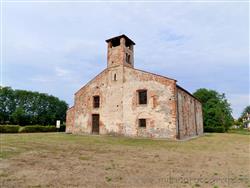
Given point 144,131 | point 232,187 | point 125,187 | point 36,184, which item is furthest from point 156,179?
point 144,131

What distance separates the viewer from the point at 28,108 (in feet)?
168

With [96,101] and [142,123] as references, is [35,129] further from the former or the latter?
[142,123]

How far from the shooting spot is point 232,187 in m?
5.36

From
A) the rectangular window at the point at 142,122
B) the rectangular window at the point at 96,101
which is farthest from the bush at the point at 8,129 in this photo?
the rectangular window at the point at 142,122

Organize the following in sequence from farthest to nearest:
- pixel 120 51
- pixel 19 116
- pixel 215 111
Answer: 1. pixel 19 116
2. pixel 215 111
3. pixel 120 51

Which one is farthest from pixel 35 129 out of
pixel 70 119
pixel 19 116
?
pixel 19 116

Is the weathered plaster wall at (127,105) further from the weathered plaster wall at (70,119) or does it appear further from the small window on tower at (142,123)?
the small window on tower at (142,123)

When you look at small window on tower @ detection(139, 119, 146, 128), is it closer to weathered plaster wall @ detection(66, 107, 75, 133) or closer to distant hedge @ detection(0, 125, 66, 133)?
weathered plaster wall @ detection(66, 107, 75, 133)

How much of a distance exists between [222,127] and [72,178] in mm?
39744

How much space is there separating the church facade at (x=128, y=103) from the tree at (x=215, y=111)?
18227 mm

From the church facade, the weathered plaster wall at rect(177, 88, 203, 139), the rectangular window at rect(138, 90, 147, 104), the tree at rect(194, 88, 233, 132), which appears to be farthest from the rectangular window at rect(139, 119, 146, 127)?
the tree at rect(194, 88, 233, 132)

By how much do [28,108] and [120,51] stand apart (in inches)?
1494

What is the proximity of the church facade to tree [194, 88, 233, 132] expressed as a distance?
18.2 meters

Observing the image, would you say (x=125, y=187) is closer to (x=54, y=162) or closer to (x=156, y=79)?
(x=54, y=162)
